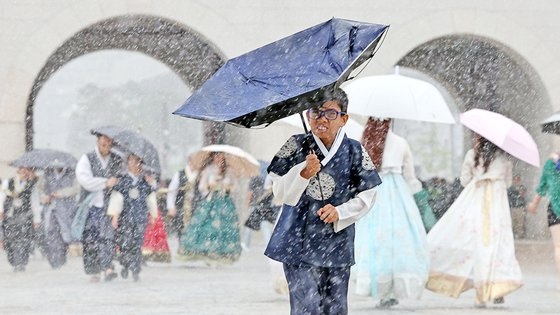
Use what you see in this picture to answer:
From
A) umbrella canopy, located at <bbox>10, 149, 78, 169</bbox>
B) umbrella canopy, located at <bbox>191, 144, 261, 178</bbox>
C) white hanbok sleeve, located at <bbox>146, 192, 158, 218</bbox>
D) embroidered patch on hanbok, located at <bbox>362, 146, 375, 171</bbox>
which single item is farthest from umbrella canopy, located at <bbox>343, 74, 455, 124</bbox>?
umbrella canopy, located at <bbox>10, 149, 78, 169</bbox>

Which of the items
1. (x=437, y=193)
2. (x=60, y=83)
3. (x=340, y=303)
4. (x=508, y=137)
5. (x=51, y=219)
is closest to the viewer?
(x=340, y=303)

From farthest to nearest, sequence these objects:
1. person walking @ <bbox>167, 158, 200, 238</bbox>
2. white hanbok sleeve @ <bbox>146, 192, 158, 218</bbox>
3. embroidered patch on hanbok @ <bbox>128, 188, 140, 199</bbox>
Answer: person walking @ <bbox>167, 158, 200, 238</bbox>, white hanbok sleeve @ <bbox>146, 192, 158, 218</bbox>, embroidered patch on hanbok @ <bbox>128, 188, 140, 199</bbox>

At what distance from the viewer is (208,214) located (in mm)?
18047

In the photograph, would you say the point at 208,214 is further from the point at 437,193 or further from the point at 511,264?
the point at 437,193

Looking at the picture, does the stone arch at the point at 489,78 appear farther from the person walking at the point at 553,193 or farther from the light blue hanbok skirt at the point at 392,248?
the light blue hanbok skirt at the point at 392,248

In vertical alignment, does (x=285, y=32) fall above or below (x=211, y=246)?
above

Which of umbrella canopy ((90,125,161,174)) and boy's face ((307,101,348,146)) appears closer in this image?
boy's face ((307,101,348,146))

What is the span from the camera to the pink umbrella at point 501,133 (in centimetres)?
1132

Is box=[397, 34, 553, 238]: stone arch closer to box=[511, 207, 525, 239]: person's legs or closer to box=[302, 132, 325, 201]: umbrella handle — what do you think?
box=[511, 207, 525, 239]: person's legs

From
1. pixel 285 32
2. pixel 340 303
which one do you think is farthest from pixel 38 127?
pixel 340 303

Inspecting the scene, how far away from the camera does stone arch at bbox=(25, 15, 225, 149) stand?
85.7 feet

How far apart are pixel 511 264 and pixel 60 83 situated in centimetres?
5780

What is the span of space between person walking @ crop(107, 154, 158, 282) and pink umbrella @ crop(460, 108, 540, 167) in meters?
4.88

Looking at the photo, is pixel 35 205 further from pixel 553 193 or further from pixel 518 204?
pixel 518 204
